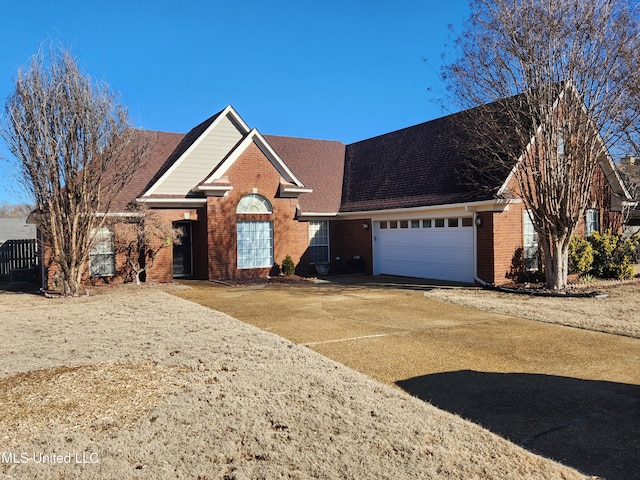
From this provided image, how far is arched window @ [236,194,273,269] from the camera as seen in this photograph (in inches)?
765

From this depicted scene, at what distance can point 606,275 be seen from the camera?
58.4 ft

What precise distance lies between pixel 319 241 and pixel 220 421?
17430 millimetres

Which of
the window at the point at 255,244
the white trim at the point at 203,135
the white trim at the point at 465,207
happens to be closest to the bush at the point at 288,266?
the window at the point at 255,244

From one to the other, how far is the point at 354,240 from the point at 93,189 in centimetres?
1115

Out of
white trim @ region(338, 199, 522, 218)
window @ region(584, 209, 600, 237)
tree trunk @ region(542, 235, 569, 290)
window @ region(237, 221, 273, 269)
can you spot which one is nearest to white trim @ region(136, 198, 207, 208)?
window @ region(237, 221, 273, 269)

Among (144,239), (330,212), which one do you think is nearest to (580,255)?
(330,212)

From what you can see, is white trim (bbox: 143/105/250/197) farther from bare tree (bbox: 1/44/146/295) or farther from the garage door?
the garage door

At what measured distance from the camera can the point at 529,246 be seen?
54.3 feet

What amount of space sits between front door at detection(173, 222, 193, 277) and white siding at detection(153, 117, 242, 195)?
2050mm

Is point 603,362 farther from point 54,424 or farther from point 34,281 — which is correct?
point 34,281

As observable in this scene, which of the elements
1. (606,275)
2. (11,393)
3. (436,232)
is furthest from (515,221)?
(11,393)

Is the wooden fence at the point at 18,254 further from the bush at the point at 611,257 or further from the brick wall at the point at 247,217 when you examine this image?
the bush at the point at 611,257

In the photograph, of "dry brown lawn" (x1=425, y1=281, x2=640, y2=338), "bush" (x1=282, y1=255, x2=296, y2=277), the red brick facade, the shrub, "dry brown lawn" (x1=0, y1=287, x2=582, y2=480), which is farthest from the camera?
"bush" (x1=282, y1=255, x2=296, y2=277)

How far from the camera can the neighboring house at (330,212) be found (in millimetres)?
16344
